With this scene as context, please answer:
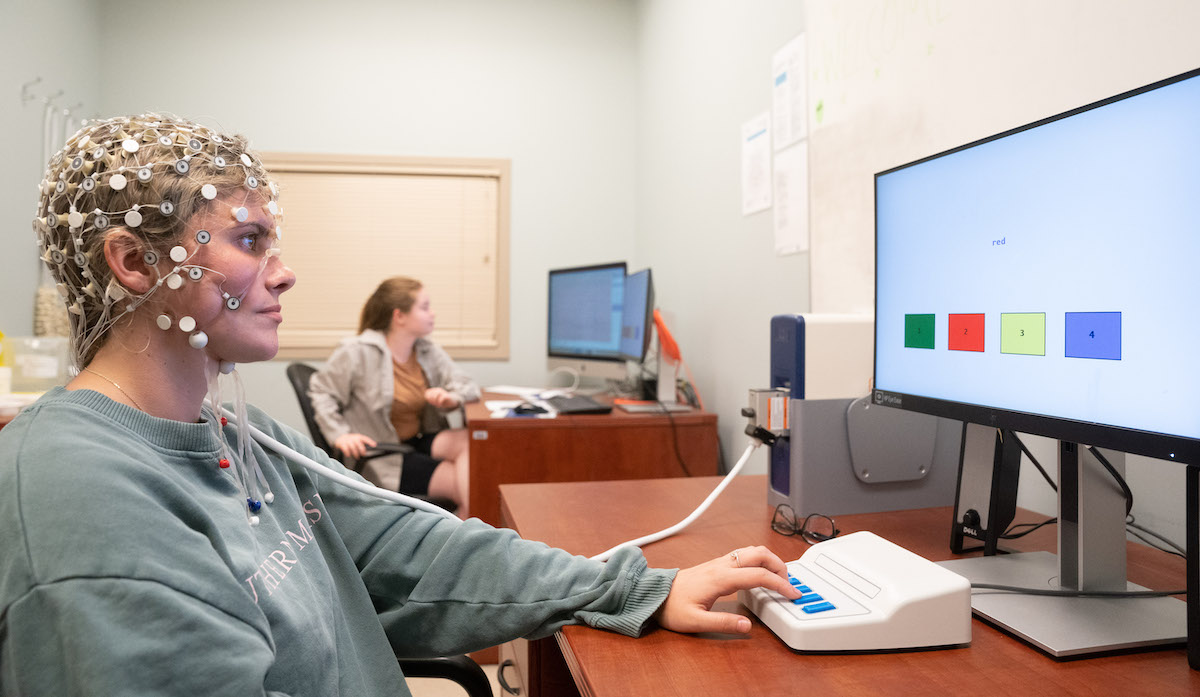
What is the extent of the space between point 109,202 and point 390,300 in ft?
7.82

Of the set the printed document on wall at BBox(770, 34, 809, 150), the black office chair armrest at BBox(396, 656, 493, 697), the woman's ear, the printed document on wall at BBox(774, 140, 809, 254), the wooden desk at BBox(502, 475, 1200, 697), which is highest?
the printed document on wall at BBox(770, 34, 809, 150)

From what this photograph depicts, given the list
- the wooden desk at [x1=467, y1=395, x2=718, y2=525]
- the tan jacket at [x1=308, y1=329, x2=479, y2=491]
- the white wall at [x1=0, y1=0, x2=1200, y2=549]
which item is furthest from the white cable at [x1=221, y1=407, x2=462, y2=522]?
the tan jacket at [x1=308, y1=329, x2=479, y2=491]

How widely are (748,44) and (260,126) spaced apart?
2.47 metres

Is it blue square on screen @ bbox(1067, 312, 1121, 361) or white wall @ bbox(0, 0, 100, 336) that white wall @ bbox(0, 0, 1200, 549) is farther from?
blue square on screen @ bbox(1067, 312, 1121, 361)

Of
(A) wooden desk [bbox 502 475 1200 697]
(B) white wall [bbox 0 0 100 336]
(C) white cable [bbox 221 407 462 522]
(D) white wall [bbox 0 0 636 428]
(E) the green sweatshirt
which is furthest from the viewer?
(D) white wall [bbox 0 0 636 428]

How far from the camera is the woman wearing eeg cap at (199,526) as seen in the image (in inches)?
21.7

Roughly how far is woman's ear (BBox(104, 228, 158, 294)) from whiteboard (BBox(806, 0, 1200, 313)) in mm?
1214

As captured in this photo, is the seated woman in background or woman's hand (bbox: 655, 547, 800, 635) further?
the seated woman in background

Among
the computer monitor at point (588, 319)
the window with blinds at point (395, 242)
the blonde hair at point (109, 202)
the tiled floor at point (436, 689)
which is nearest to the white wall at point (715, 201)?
the computer monitor at point (588, 319)

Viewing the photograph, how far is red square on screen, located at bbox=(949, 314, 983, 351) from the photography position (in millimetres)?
917

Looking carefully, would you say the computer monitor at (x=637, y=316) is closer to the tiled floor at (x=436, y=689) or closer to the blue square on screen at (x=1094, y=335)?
the tiled floor at (x=436, y=689)

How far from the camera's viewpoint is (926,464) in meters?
1.24

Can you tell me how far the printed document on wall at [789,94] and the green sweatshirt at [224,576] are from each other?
4.94 feet

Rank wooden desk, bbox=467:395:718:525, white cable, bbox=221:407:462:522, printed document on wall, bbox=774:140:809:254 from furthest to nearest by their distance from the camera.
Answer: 1. wooden desk, bbox=467:395:718:525
2. printed document on wall, bbox=774:140:809:254
3. white cable, bbox=221:407:462:522
